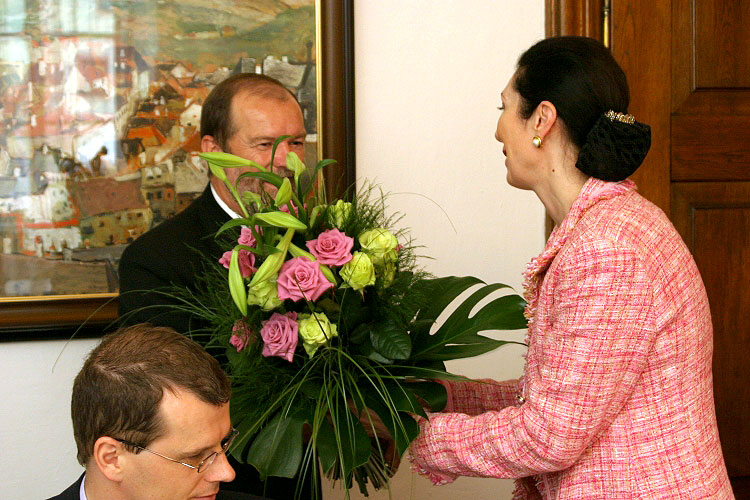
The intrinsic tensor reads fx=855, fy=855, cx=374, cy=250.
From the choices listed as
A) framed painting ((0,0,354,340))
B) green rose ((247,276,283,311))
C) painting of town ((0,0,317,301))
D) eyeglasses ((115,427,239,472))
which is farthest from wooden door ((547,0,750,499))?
eyeglasses ((115,427,239,472))

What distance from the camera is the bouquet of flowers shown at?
145 centimetres

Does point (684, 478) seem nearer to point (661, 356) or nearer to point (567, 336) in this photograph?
point (661, 356)

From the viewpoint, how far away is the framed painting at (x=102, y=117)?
2266mm

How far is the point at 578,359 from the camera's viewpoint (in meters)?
1.44

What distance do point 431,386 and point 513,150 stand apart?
49cm

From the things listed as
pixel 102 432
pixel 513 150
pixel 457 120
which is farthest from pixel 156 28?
pixel 102 432

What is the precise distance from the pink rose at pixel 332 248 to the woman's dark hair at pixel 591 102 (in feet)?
1.49

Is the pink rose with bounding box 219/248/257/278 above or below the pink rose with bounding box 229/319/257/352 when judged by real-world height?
above

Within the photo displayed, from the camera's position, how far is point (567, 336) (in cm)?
145

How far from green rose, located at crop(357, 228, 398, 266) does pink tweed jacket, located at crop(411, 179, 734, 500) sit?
0.29 metres

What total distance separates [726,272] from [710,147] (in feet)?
1.35

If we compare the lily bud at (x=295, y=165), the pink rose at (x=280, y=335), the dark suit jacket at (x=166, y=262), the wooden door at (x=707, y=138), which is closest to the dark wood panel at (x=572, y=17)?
the wooden door at (x=707, y=138)

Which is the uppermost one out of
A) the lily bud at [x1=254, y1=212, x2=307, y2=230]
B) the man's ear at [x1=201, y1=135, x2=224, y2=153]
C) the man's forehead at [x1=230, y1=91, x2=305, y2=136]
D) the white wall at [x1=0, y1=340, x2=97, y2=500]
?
the man's forehead at [x1=230, y1=91, x2=305, y2=136]

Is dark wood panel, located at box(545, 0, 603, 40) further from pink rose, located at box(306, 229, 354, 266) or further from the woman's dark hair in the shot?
pink rose, located at box(306, 229, 354, 266)
